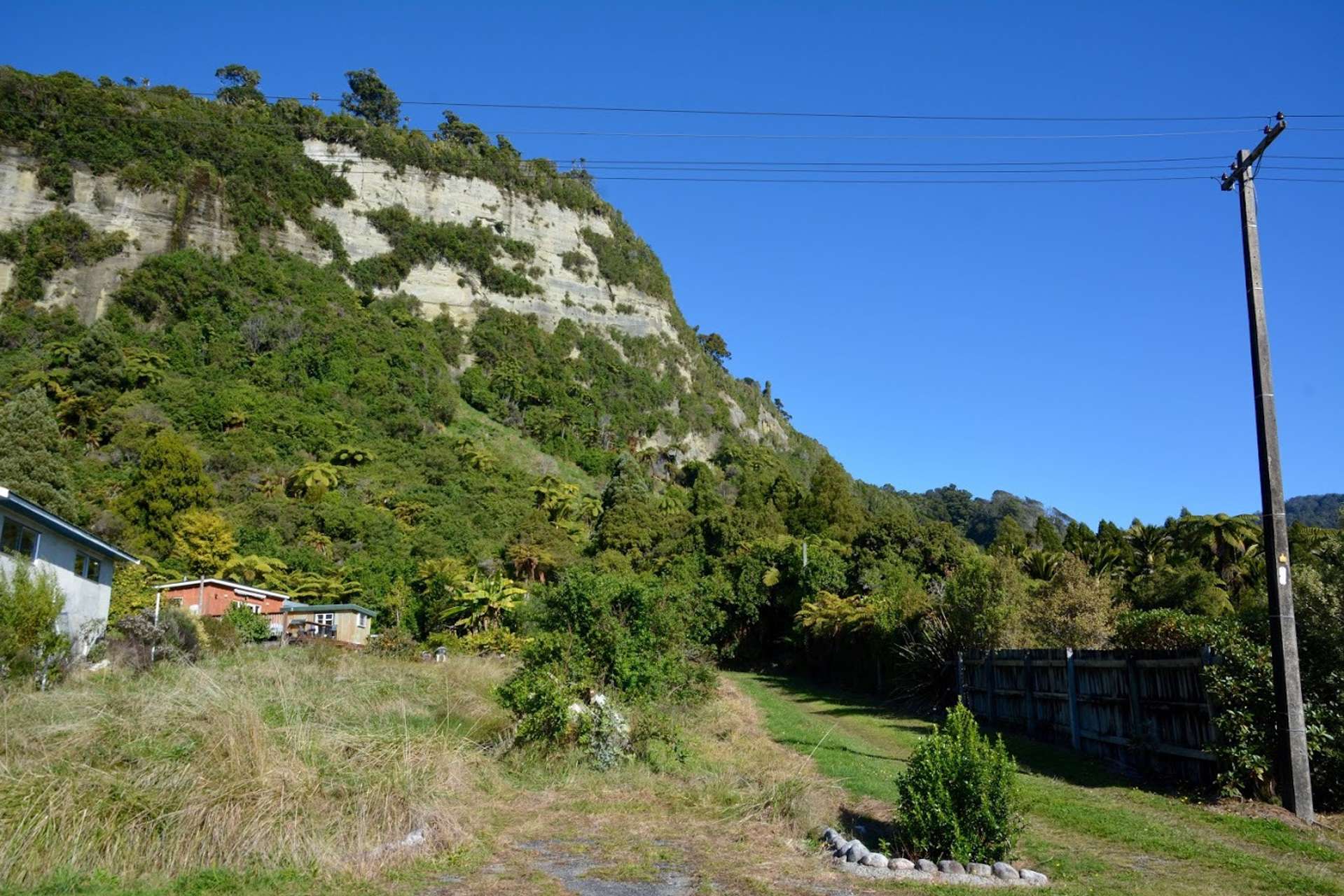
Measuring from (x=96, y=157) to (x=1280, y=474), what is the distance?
81792 mm

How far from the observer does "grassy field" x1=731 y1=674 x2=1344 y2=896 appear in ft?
24.2

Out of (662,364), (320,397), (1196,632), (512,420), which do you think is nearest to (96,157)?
(320,397)

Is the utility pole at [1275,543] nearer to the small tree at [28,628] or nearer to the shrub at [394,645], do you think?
the small tree at [28,628]

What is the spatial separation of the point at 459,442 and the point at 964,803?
62525mm

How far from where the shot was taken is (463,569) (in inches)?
1734

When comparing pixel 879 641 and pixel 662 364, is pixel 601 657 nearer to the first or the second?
pixel 879 641

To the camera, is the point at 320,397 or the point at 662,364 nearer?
the point at 320,397

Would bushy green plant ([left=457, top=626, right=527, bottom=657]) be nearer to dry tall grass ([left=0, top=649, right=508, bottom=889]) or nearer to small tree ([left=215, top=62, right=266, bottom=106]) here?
dry tall grass ([left=0, top=649, right=508, bottom=889])

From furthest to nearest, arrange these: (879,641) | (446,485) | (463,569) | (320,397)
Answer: (320,397) < (446,485) < (463,569) < (879,641)

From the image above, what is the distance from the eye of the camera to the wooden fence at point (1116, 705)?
11.4 metres

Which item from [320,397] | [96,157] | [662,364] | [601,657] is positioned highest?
[96,157]

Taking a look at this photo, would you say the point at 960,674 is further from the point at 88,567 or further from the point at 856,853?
the point at 88,567

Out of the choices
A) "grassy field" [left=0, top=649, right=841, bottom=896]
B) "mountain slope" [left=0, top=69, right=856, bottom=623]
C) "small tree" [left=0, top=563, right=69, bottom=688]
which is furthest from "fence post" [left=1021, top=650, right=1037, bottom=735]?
"mountain slope" [left=0, top=69, right=856, bottom=623]

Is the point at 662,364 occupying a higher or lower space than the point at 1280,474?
higher
